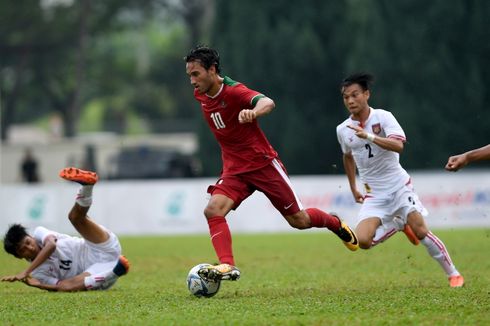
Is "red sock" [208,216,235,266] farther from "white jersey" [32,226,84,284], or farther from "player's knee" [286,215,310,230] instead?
"white jersey" [32,226,84,284]

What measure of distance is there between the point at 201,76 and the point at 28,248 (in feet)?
9.71

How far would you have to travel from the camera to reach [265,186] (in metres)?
10.8

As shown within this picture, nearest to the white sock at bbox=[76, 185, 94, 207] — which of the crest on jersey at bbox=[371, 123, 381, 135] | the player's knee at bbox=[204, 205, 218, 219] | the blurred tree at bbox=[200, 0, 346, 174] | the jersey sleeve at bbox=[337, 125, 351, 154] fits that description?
the player's knee at bbox=[204, 205, 218, 219]

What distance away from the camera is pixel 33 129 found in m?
71.6

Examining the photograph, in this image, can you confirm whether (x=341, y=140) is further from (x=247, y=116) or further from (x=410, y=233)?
(x=247, y=116)

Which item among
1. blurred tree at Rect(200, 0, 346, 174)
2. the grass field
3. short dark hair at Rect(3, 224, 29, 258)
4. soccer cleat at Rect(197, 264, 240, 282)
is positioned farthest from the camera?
blurred tree at Rect(200, 0, 346, 174)

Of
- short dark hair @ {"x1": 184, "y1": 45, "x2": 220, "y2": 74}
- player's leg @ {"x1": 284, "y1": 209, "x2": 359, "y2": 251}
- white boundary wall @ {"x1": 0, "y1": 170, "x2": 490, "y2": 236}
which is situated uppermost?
short dark hair @ {"x1": 184, "y1": 45, "x2": 220, "y2": 74}

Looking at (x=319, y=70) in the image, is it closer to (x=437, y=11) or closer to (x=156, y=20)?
(x=437, y=11)

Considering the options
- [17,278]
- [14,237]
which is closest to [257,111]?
[17,278]

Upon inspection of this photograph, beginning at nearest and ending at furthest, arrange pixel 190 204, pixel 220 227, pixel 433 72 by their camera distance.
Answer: pixel 220 227 → pixel 190 204 → pixel 433 72

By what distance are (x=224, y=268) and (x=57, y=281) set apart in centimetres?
289

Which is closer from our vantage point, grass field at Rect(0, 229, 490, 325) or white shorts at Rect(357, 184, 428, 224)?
grass field at Rect(0, 229, 490, 325)

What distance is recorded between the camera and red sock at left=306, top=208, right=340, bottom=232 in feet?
36.4

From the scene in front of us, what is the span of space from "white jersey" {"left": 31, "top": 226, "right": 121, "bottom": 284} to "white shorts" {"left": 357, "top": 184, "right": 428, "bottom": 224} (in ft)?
9.75
